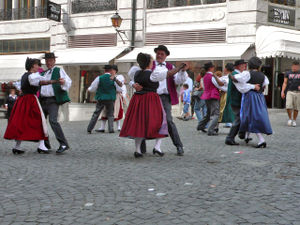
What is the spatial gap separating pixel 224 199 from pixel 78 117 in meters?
16.4

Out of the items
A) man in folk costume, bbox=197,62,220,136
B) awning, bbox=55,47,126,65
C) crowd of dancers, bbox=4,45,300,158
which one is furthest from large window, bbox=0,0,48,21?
crowd of dancers, bbox=4,45,300,158

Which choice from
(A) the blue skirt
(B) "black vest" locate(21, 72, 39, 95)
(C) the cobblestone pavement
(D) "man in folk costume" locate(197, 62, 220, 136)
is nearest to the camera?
(C) the cobblestone pavement

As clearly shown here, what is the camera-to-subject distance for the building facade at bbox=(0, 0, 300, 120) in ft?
60.2

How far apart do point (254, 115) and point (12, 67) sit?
17923 mm

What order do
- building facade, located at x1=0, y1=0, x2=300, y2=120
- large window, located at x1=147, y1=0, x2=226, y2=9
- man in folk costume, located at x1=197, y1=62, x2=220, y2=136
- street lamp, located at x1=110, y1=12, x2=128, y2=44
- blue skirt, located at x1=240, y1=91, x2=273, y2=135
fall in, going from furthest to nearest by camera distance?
street lamp, located at x1=110, y1=12, x2=128, y2=44
large window, located at x1=147, y1=0, x2=226, y2=9
building facade, located at x1=0, y1=0, x2=300, y2=120
man in folk costume, located at x1=197, y1=62, x2=220, y2=136
blue skirt, located at x1=240, y1=91, x2=273, y2=135

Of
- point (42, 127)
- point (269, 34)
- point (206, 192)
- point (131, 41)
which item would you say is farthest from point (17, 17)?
point (206, 192)

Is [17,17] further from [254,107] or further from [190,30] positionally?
[254,107]

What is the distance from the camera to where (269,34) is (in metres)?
17.3

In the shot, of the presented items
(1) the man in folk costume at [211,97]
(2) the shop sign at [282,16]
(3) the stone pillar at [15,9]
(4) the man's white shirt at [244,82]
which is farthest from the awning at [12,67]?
(4) the man's white shirt at [244,82]

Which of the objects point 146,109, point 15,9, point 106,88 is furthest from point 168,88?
point 15,9

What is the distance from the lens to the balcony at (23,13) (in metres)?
24.7

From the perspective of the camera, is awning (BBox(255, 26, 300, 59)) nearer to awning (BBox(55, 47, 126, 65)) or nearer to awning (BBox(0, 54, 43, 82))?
awning (BBox(55, 47, 126, 65))

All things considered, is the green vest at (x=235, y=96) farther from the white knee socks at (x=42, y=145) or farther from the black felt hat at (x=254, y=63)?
the white knee socks at (x=42, y=145)

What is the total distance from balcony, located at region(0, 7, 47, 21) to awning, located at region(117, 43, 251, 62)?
6.91m
